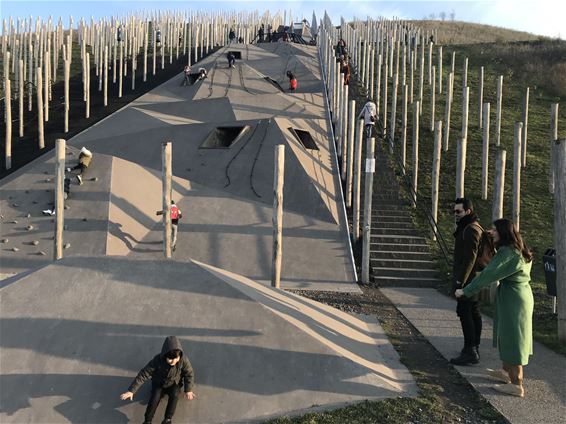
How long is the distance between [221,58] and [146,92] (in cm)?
654

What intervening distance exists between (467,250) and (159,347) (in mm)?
3720

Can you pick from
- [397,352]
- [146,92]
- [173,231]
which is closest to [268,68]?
[146,92]

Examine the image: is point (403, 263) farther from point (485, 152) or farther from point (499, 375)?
point (499, 375)

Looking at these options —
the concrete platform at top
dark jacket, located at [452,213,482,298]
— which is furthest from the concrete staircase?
dark jacket, located at [452,213,482,298]

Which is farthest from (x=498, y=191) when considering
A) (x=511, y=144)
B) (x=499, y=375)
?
(x=511, y=144)

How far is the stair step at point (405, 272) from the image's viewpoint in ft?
35.6

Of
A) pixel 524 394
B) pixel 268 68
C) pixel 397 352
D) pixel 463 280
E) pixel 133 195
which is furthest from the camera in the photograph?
pixel 268 68

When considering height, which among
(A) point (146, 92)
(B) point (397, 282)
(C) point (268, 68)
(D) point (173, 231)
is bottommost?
(B) point (397, 282)

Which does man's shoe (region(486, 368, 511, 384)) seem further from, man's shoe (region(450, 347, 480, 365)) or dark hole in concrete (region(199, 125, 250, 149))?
dark hole in concrete (region(199, 125, 250, 149))

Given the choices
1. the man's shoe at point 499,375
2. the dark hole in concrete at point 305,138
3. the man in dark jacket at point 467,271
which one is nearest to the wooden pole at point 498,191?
the man in dark jacket at point 467,271

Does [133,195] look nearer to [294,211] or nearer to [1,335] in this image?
[294,211]

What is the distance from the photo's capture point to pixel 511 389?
5.18 meters

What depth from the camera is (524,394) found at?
5.22 metres

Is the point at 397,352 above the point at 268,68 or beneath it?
beneath
